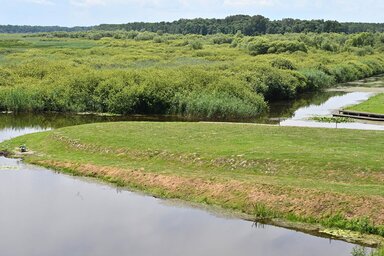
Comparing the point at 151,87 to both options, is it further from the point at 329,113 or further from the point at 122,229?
the point at 122,229

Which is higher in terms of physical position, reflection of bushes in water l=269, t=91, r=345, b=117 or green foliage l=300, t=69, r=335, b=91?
green foliage l=300, t=69, r=335, b=91

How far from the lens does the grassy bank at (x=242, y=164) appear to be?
26141mm

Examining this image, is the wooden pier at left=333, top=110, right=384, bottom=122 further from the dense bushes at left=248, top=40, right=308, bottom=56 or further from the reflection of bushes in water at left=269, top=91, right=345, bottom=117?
the dense bushes at left=248, top=40, right=308, bottom=56

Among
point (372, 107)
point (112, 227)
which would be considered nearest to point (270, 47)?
point (372, 107)

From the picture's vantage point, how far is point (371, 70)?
125 metres

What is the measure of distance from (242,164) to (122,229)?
957cm

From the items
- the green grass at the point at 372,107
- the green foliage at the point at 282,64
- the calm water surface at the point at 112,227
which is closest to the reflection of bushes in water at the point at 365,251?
the calm water surface at the point at 112,227

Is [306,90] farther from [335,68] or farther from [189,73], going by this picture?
[189,73]

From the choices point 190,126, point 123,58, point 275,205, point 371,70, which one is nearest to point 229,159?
point 275,205

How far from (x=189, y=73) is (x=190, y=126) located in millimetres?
26507

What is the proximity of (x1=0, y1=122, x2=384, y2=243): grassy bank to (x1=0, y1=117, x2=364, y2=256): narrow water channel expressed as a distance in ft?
5.34

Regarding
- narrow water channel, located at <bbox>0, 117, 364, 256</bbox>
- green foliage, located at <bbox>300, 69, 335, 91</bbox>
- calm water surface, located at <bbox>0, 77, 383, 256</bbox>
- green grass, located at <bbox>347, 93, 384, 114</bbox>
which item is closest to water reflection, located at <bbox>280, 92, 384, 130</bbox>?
green grass, located at <bbox>347, 93, 384, 114</bbox>

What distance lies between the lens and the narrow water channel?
22562 millimetres

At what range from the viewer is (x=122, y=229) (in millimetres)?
25031
